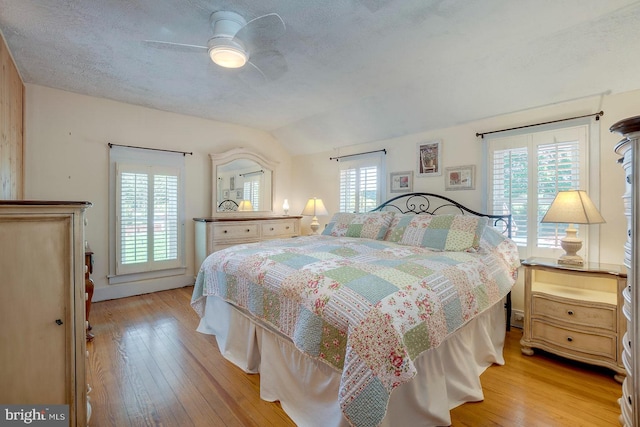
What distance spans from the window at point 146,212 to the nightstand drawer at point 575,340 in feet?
14.2

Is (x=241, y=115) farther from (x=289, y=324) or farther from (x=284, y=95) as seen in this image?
(x=289, y=324)

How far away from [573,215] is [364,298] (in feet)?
6.70

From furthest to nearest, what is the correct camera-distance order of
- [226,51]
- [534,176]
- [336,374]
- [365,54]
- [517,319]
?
[517,319] → [534,176] → [365,54] → [226,51] → [336,374]

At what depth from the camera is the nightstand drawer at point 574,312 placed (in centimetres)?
205

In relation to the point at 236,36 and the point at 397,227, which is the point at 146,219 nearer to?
the point at 236,36

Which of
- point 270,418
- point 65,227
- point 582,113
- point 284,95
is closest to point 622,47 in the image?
point 582,113

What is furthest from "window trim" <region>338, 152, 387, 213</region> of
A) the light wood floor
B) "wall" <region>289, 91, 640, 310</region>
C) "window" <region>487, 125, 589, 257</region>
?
the light wood floor

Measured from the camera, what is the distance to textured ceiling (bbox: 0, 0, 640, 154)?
1942 millimetres

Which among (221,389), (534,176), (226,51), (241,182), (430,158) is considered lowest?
(221,389)

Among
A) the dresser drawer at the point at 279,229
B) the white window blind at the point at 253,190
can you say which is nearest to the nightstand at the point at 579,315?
the dresser drawer at the point at 279,229

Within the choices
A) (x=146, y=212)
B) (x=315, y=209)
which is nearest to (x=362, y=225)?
(x=315, y=209)

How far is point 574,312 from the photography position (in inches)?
85.3

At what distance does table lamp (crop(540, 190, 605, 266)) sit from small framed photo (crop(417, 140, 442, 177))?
1356mm

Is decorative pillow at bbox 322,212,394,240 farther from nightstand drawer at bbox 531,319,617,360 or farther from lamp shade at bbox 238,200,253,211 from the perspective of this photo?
lamp shade at bbox 238,200,253,211
